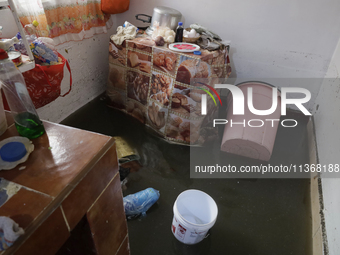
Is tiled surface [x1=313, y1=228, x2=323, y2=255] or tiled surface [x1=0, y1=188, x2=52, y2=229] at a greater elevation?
tiled surface [x1=0, y1=188, x2=52, y2=229]

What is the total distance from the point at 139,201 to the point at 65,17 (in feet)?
4.93

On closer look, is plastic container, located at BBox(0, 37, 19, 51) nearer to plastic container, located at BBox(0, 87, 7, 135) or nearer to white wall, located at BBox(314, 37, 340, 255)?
plastic container, located at BBox(0, 87, 7, 135)

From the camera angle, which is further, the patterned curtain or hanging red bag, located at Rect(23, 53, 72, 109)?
the patterned curtain

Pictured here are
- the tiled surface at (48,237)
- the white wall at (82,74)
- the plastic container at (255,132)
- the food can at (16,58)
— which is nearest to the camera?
the tiled surface at (48,237)

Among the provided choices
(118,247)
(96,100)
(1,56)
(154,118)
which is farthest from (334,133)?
(96,100)

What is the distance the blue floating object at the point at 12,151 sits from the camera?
22.8 inches

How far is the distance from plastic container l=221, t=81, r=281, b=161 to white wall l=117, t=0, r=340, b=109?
0.57 metres

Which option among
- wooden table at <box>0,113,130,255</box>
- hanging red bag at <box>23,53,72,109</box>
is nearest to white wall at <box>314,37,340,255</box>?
wooden table at <box>0,113,130,255</box>

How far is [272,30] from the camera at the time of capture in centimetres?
210

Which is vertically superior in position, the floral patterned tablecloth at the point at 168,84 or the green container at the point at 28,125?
the green container at the point at 28,125

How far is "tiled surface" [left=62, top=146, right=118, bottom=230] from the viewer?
545 millimetres

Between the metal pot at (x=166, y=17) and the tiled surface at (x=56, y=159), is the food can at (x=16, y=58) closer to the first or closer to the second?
the tiled surface at (x=56, y=159)

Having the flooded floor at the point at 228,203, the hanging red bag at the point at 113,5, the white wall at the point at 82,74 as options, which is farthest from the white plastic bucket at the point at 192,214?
the hanging red bag at the point at 113,5

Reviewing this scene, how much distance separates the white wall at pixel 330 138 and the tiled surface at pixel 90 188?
1.14 metres
